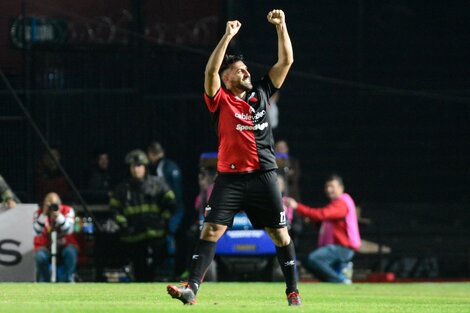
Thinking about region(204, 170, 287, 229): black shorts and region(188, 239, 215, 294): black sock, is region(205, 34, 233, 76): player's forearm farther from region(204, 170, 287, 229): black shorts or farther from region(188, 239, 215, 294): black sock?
region(188, 239, 215, 294): black sock

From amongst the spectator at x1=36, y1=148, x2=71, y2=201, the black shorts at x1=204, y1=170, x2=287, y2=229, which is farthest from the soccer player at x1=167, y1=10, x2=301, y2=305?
the spectator at x1=36, y1=148, x2=71, y2=201

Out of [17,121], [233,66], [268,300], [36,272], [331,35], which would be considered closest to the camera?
[233,66]

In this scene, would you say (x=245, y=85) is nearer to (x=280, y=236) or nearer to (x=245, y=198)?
(x=245, y=198)

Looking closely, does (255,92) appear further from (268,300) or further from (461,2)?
(461,2)

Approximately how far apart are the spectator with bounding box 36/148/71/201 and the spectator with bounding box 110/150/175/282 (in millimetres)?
2050

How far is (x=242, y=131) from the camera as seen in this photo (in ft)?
45.9

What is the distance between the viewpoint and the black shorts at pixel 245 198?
14.0 meters

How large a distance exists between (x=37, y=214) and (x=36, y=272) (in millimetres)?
730

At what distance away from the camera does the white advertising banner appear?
21.0 metres

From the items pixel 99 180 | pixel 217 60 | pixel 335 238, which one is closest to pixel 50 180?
pixel 99 180

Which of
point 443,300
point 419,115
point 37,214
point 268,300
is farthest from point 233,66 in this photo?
point 419,115

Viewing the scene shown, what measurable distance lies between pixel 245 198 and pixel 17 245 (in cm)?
772

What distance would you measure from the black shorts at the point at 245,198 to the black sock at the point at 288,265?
0.29 metres

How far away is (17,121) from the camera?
80.5 feet
